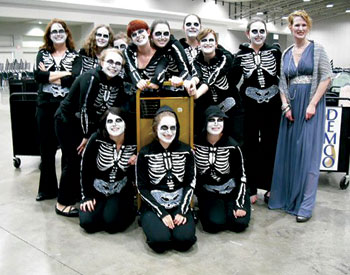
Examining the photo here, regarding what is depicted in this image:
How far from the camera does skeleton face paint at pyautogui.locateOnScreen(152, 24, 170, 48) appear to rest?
3451 millimetres

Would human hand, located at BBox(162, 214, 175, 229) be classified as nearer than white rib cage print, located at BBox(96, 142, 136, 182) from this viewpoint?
Yes

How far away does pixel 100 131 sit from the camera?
3.41m

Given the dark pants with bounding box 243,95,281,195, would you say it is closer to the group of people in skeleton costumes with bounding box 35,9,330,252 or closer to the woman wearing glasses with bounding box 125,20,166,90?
the group of people in skeleton costumes with bounding box 35,9,330,252

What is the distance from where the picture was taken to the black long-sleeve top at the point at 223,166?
3453 mm

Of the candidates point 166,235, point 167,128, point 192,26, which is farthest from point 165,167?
point 192,26

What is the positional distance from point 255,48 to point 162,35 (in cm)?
100

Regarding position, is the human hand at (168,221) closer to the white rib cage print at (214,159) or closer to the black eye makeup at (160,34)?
the white rib cage print at (214,159)

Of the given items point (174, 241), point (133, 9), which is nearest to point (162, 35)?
point (174, 241)

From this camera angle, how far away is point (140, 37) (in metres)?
3.44

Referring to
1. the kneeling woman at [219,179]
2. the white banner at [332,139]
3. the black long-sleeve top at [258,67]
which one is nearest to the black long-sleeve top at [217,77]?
the black long-sleeve top at [258,67]

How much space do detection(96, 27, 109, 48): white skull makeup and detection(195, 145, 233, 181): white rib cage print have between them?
1463mm

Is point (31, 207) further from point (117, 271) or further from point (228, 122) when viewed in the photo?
point (228, 122)

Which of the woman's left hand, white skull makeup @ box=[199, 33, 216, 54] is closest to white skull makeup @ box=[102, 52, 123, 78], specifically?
white skull makeup @ box=[199, 33, 216, 54]

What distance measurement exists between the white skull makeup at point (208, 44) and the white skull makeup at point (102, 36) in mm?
985
